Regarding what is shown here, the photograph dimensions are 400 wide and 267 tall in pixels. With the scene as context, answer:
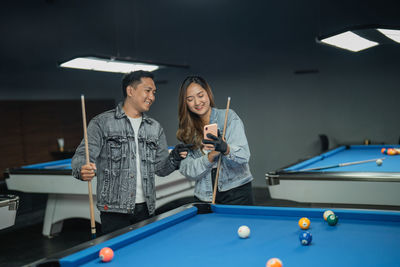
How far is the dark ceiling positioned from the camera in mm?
6316

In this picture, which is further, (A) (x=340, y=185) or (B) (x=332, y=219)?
(A) (x=340, y=185)

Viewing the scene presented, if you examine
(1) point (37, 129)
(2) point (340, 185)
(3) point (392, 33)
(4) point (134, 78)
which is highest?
(3) point (392, 33)

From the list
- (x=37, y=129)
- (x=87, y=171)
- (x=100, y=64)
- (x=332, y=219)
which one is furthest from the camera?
(x=37, y=129)

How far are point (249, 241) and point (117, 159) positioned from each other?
1030 mm

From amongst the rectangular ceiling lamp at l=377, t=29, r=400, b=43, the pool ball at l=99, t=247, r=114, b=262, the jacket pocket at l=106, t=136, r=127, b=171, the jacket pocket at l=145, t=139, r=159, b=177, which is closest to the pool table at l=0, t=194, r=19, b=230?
the jacket pocket at l=106, t=136, r=127, b=171

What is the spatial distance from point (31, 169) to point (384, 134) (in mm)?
5018

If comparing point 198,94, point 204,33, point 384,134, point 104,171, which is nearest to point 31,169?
point 104,171

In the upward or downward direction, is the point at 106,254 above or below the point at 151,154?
below

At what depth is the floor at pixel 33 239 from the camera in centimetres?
363

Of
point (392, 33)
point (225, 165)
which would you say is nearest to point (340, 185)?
point (225, 165)

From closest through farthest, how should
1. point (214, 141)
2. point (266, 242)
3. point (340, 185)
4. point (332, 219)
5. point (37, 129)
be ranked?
point (266, 242) → point (332, 219) → point (214, 141) → point (340, 185) → point (37, 129)

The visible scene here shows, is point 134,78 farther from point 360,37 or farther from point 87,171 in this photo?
Result: point 360,37

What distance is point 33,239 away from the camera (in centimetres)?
424

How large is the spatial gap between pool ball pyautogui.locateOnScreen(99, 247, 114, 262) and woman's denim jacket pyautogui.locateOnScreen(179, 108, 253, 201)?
95 cm
